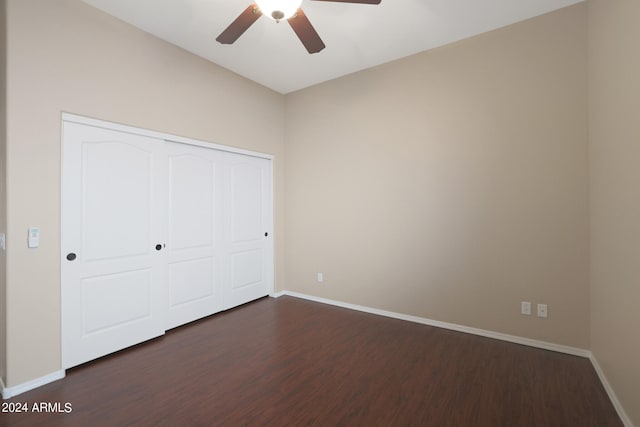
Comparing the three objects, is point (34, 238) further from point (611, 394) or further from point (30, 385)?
point (611, 394)

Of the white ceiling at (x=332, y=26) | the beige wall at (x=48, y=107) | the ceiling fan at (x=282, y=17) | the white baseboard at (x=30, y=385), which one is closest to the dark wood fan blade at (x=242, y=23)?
the ceiling fan at (x=282, y=17)

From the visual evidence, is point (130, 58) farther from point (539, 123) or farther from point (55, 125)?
point (539, 123)

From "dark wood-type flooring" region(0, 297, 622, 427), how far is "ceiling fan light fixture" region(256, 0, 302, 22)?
2592mm

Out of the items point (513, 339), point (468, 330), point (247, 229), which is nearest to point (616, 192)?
point (513, 339)

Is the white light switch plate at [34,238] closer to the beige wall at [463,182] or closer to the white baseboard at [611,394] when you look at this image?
the beige wall at [463,182]

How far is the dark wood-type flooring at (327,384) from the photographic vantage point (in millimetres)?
1868

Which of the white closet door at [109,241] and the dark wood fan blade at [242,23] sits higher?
the dark wood fan blade at [242,23]

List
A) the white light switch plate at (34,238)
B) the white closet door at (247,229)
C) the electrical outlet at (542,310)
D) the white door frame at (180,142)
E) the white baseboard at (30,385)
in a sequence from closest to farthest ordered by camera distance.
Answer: the white baseboard at (30,385) → the white light switch plate at (34,238) → the white door frame at (180,142) → the electrical outlet at (542,310) → the white closet door at (247,229)

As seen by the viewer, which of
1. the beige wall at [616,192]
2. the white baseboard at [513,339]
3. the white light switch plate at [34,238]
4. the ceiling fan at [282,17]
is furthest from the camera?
the white light switch plate at [34,238]

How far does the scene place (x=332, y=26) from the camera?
2852mm

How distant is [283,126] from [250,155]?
837mm

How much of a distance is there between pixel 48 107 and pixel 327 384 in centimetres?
305

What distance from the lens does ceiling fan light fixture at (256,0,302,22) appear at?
179cm

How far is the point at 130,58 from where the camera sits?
9.08 ft
